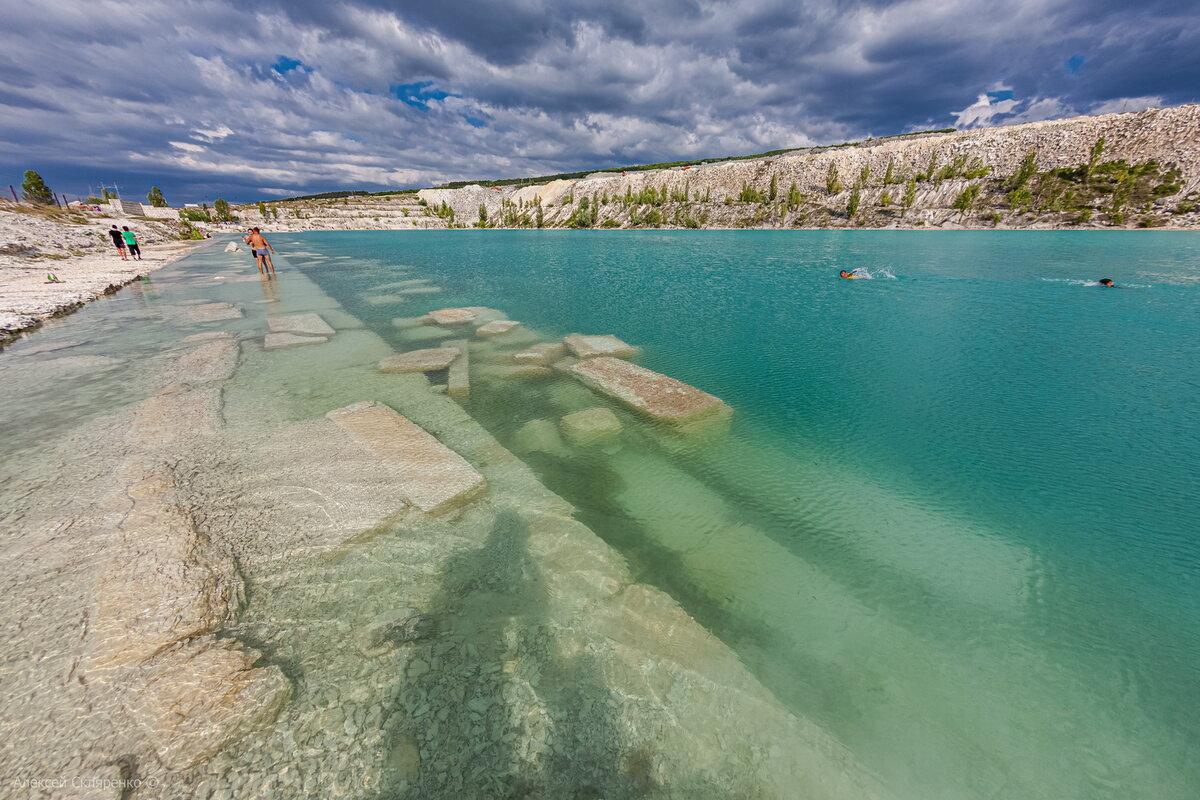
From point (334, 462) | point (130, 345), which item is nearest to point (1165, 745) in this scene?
point (334, 462)

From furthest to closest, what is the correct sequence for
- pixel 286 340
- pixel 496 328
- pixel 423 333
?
pixel 496 328, pixel 423 333, pixel 286 340

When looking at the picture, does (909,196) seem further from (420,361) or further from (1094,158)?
(420,361)

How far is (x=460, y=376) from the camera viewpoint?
830 cm

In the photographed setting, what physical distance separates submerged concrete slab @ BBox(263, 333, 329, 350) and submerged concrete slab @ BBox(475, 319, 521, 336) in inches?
147

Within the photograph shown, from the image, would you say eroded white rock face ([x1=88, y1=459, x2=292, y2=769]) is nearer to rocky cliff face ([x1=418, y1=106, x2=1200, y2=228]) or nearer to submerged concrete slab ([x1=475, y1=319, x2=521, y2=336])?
submerged concrete slab ([x1=475, y1=319, x2=521, y2=336])

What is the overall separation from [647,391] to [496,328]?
6269 millimetres

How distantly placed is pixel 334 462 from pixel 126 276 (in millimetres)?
24673

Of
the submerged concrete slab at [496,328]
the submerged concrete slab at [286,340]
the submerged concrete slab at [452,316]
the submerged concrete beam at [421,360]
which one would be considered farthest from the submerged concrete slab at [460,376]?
the submerged concrete slab at [286,340]

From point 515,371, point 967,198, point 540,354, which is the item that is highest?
point 967,198

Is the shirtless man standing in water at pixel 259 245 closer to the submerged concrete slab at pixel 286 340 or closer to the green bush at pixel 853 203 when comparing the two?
the submerged concrete slab at pixel 286 340

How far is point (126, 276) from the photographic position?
1992 centimetres

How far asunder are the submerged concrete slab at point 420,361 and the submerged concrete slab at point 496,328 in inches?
85.1

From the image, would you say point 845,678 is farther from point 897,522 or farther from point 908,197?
point 908,197

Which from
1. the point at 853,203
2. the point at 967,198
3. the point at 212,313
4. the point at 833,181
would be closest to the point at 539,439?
the point at 212,313
